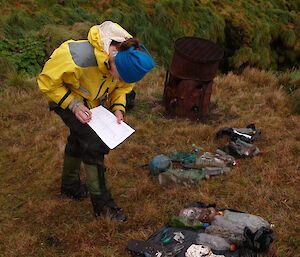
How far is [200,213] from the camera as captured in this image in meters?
3.34

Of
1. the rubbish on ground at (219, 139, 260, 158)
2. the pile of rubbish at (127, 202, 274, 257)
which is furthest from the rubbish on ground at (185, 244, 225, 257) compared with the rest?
the rubbish on ground at (219, 139, 260, 158)

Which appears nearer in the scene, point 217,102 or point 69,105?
point 69,105

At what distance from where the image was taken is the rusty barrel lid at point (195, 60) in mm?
5617

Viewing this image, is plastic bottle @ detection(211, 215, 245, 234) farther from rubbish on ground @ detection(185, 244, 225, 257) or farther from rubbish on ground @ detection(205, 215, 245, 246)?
rubbish on ground @ detection(185, 244, 225, 257)

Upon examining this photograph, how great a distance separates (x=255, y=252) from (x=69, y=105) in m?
1.86

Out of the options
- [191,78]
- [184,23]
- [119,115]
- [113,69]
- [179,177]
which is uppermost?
[113,69]

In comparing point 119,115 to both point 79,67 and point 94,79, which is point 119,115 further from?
point 79,67

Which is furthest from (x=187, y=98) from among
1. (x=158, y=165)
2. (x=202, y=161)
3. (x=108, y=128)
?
(x=108, y=128)

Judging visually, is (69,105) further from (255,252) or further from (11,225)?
(255,252)

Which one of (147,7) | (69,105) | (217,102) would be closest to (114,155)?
(69,105)

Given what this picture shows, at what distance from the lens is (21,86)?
6.52 metres

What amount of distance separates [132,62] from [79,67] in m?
0.43

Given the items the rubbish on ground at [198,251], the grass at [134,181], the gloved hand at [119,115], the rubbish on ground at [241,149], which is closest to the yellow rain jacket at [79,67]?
the gloved hand at [119,115]

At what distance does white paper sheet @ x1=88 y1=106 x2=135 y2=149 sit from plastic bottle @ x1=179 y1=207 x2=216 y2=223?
0.98m
